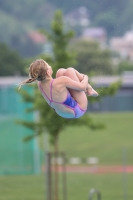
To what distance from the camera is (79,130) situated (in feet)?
160

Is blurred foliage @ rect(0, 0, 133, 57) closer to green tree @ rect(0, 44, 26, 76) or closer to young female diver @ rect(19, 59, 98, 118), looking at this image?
green tree @ rect(0, 44, 26, 76)

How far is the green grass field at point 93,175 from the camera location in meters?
21.4

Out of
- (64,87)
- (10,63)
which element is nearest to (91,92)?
(64,87)

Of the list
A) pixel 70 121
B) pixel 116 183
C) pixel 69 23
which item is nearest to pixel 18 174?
pixel 116 183

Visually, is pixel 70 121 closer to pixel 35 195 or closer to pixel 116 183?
pixel 35 195

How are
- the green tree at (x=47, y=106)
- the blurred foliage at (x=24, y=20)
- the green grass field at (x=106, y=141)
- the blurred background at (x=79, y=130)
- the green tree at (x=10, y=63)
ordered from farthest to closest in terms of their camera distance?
the blurred foliage at (x=24, y=20)
the green tree at (x=10, y=63)
the green grass field at (x=106, y=141)
the blurred background at (x=79, y=130)
the green tree at (x=47, y=106)

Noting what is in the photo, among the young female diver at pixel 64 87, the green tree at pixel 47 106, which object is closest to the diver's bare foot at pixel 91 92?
the young female diver at pixel 64 87

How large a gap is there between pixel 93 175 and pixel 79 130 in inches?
875

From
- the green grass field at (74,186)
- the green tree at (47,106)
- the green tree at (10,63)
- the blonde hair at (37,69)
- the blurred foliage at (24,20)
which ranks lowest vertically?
the green grass field at (74,186)

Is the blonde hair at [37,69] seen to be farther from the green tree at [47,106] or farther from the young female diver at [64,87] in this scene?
the green tree at [47,106]

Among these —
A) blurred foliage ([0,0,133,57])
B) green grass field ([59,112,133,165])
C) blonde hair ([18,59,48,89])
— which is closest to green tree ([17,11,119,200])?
blonde hair ([18,59,48,89])

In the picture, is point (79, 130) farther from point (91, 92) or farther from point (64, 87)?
point (64, 87)

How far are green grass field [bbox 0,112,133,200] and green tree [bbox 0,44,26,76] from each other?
4718 millimetres

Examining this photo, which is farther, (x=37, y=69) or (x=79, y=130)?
(x=79, y=130)
